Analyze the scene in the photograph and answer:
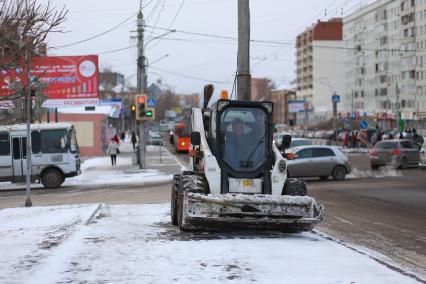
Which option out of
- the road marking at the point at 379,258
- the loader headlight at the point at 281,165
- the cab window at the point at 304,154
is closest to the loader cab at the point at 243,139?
the loader headlight at the point at 281,165

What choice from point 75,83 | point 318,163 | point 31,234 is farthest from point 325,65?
point 31,234

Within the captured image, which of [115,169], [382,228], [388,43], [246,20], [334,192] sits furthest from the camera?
[388,43]

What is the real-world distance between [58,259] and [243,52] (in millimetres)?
10734

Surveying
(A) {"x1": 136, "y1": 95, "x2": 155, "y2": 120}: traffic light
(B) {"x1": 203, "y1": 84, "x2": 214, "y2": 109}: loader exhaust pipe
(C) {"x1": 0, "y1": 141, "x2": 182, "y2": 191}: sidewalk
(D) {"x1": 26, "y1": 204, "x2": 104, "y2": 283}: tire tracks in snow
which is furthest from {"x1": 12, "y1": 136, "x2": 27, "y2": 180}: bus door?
(D) {"x1": 26, "y1": 204, "x2": 104, "y2": 283}: tire tracks in snow

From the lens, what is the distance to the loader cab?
37.6 ft

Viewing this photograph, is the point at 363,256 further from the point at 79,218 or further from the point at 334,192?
the point at 334,192

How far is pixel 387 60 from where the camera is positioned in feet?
360

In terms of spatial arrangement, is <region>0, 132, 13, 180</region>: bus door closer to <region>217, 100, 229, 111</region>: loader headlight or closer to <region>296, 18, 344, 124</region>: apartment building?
<region>217, 100, 229, 111</region>: loader headlight

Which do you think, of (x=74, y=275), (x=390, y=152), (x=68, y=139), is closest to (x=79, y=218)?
(x=74, y=275)

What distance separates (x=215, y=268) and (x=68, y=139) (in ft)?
70.4

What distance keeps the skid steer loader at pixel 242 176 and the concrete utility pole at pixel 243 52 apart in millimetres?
6503

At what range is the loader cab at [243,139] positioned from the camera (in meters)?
11.5

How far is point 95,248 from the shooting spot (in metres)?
9.77

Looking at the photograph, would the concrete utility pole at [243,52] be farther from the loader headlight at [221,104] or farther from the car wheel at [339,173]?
the car wheel at [339,173]
